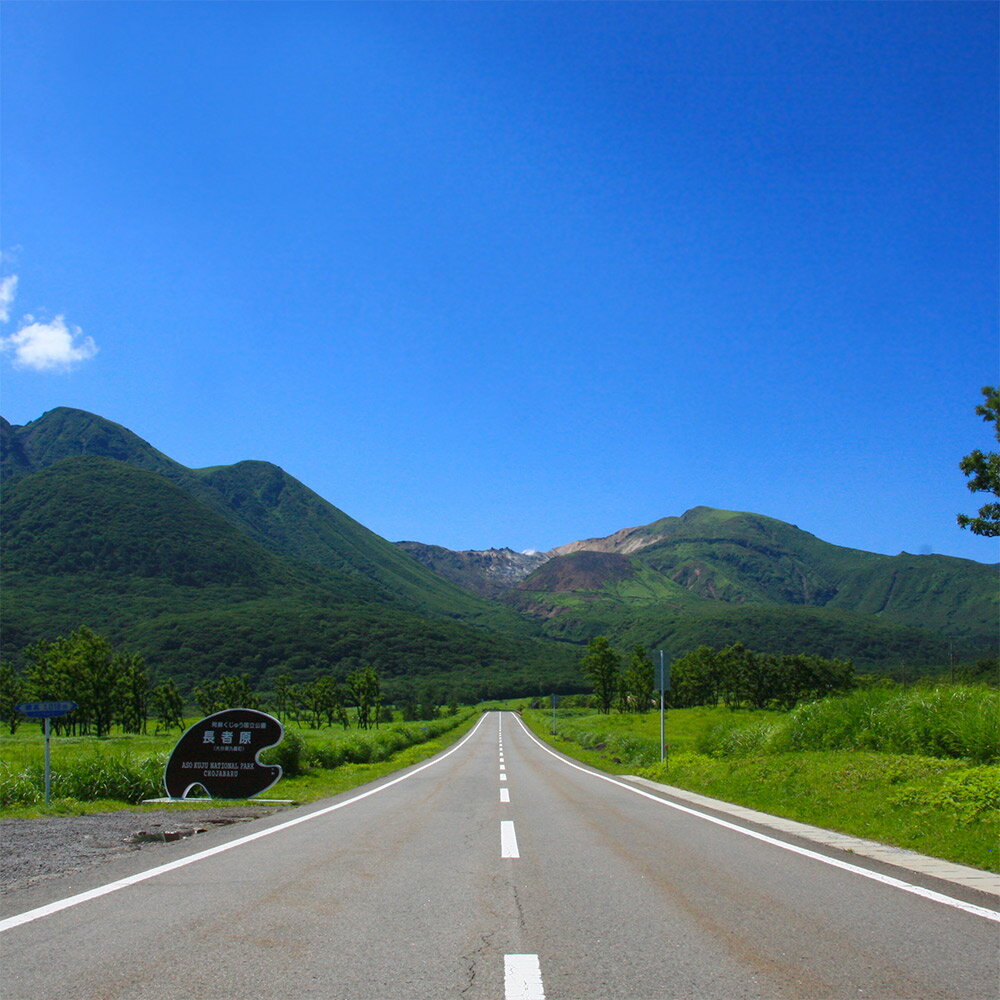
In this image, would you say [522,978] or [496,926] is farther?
[496,926]

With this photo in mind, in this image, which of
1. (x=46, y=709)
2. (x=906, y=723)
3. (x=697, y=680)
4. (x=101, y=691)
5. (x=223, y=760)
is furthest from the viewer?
(x=697, y=680)

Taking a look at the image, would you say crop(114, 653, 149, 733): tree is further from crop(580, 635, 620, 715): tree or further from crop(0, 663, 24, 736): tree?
crop(580, 635, 620, 715): tree

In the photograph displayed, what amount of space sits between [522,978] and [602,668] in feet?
343

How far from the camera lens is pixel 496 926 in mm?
5348

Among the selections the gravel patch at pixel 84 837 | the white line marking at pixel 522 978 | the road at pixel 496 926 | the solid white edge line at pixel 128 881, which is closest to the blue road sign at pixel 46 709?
the gravel patch at pixel 84 837

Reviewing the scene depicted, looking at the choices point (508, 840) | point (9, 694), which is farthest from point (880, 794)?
point (9, 694)

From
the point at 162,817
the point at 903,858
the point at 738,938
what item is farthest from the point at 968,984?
the point at 162,817

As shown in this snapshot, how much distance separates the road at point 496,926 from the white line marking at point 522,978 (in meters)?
0.02

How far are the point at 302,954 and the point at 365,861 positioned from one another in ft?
11.7

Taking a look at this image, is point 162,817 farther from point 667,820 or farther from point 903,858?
point 903,858

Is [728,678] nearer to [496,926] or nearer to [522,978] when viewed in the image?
[496,926]

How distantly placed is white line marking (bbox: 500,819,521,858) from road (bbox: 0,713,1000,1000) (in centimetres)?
12

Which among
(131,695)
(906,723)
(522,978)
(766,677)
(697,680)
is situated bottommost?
(697,680)

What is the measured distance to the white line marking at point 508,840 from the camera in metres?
8.65
